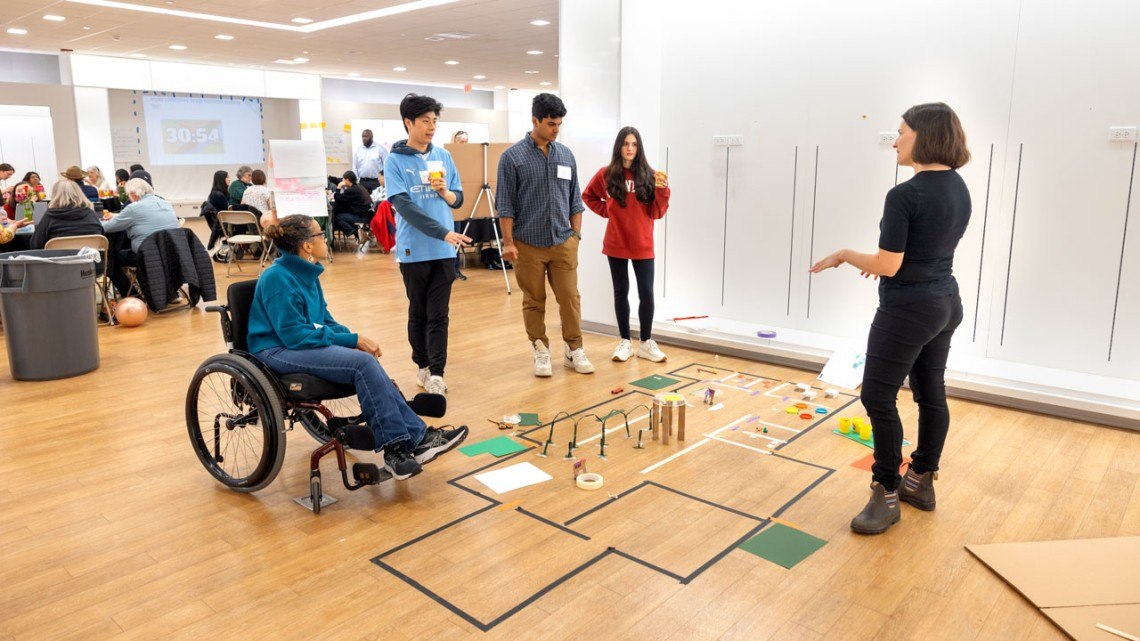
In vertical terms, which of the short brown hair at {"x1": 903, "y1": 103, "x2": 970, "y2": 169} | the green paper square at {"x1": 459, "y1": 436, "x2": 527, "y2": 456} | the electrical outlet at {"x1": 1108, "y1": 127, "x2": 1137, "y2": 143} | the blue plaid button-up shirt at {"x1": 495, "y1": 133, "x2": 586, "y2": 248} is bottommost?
the green paper square at {"x1": 459, "y1": 436, "x2": 527, "y2": 456}

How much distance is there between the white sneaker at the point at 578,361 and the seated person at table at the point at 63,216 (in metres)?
4.17

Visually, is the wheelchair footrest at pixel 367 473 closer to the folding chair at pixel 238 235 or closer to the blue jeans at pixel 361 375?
the blue jeans at pixel 361 375

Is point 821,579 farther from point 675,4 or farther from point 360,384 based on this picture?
point 675,4

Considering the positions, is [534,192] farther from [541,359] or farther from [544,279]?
[541,359]

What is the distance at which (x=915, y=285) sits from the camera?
2.54 metres

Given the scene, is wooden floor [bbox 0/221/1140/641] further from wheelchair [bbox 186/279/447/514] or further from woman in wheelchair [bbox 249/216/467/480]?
woman in wheelchair [bbox 249/216/467/480]

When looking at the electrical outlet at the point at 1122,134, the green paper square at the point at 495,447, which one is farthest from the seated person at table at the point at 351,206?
the electrical outlet at the point at 1122,134

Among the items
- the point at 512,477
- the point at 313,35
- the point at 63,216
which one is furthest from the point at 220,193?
the point at 512,477

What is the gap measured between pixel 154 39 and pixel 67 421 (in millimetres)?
10462

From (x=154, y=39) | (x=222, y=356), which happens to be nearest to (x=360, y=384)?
(x=222, y=356)

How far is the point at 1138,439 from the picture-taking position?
→ 11.8 feet

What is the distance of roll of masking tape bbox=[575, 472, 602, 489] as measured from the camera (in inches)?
121

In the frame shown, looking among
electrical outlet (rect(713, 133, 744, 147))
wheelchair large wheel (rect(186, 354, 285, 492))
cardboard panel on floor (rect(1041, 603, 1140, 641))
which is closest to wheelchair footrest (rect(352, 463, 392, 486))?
wheelchair large wheel (rect(186, 354, 285, 492))

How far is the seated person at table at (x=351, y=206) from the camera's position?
10906 millimetres
